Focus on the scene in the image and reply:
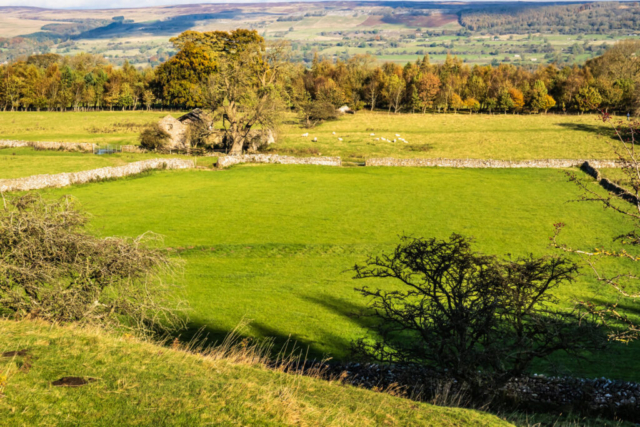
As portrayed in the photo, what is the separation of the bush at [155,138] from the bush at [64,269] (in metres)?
45.6

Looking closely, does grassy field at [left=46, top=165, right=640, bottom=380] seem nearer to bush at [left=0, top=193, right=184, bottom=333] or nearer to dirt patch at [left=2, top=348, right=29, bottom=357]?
bush at [left=0, top=193, right=184, bottom=333]

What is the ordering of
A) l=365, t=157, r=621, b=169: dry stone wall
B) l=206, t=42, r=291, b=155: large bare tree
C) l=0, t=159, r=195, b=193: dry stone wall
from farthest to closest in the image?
l=206, t=42, r=291, b=155: large bare tree → l=365, t=157, r=621, b=169: dry stone wall → l=0, t=159, r=195, b=193: dry stone wall

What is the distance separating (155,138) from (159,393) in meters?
53.3

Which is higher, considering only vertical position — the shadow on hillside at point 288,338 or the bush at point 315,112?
the bush at point 315,112

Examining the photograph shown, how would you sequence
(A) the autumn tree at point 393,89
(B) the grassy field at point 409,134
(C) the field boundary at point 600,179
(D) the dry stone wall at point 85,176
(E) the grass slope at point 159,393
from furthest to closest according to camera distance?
→ (A) the autumn tree at point 393,89 < (B) the grassy field at point 409,134 < (C) the field boundary at point 600,179 < (D) the dry stone wall at point 85,176 < (E) the grass slope at point 159,393

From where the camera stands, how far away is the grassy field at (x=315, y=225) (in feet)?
63.4

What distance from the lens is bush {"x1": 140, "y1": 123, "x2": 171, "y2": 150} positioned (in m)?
58.9

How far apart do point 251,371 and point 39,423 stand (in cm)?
486

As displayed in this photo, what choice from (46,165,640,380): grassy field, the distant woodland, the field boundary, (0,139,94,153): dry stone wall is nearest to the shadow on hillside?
(46,165,640,380): grassy field

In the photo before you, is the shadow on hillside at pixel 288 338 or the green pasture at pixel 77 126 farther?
the green pasture at pixel 77 126

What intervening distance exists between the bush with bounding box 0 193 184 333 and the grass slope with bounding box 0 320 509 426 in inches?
48.9

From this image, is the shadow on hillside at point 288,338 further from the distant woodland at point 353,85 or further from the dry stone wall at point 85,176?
the distant woodland at point 353,85

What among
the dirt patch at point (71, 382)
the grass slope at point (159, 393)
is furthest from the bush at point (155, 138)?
the dirt patch at point (71, 382)

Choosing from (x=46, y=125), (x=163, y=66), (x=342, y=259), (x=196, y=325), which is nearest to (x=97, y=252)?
(x=196, y=325)
